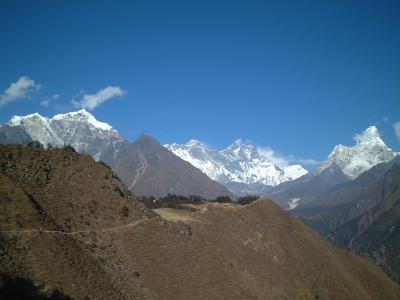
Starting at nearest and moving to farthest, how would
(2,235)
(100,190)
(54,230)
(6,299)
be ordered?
(6,299) < (2,235) < (54,230) < (100,190)

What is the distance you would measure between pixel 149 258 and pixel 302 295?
41.6m

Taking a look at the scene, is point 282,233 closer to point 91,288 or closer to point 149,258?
point 149,258

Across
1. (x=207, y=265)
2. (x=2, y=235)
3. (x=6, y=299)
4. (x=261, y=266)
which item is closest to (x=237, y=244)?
(x=261, y=266)

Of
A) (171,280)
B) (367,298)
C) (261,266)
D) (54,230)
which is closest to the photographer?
(54,230)

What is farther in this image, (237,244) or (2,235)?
(237,244)

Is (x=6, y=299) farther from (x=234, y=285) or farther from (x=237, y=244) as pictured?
(x=237, y=244)

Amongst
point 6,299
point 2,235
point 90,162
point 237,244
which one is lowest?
point 6,299

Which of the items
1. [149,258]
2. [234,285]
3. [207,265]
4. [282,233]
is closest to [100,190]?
[149,258]

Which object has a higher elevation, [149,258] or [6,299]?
[149,258]

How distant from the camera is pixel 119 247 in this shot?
6575 centimetres

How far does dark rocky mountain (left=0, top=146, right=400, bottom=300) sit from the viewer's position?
53125 millimetres

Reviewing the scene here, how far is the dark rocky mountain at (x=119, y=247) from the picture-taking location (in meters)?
53.1

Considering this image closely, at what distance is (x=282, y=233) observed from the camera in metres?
117

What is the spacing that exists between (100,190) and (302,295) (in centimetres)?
4685
